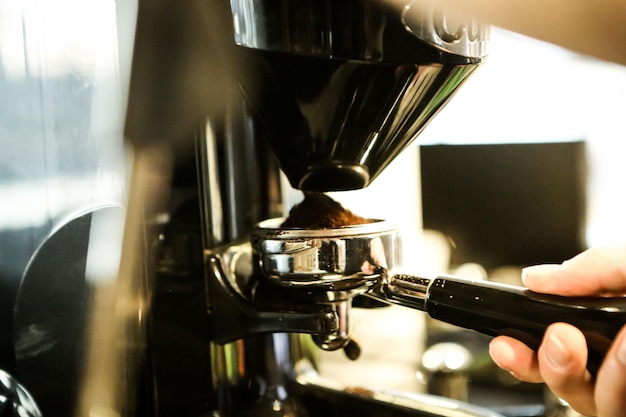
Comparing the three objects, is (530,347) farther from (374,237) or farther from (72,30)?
(72,30)

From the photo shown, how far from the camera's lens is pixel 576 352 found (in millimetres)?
305

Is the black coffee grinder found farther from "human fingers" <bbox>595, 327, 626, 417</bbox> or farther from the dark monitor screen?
the dark monitor screen

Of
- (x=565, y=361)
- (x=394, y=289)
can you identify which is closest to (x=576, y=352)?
(x=565, y=361)

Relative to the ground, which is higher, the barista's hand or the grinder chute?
the grinder chute

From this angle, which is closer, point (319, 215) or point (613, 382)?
point (613, 382)

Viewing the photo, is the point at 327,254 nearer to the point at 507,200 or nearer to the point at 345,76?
the point at 345,76

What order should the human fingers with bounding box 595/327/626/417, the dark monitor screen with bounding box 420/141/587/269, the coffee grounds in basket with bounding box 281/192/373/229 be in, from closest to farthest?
the human fingers with bounding box 595/327/626/417
the coffee grounds in basket with bounding box 281/192/373/229
the dark monitor screen with bounding box 420/141/587/269

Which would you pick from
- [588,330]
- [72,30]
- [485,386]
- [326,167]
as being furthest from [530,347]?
[485,386]

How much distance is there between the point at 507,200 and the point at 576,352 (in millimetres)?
467

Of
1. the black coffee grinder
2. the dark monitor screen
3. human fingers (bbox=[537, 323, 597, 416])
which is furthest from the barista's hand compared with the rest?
the dark monitor screen

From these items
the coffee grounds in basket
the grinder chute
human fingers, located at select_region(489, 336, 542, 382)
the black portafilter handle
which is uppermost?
the grinder chute

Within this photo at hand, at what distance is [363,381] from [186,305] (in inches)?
13.5

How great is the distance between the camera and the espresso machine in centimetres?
37

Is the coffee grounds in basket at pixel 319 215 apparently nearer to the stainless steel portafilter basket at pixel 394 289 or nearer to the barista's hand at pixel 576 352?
the stainless steel portafilter basket at pixel 394 289
